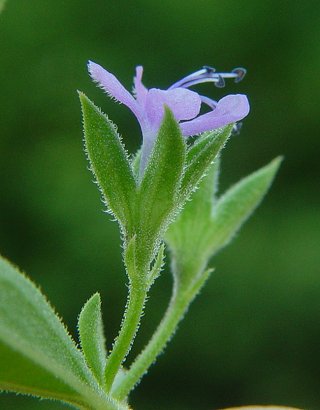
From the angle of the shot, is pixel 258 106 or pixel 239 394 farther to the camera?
pixel 258 106

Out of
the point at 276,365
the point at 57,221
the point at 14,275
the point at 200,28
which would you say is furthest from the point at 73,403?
the point at 200,28

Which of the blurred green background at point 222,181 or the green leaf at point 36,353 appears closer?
the green leaf at point 36,353

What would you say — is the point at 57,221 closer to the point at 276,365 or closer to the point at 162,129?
the point at 276,365

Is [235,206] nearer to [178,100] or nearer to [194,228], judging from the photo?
[194,228]

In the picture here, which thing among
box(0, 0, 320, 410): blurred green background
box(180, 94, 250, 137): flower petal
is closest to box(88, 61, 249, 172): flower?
box(180, 94, 250, 137): flower petal

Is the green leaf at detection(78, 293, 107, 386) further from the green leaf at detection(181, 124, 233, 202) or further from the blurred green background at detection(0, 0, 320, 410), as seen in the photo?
the blurred green background at detection(0, 0, 320, 410)

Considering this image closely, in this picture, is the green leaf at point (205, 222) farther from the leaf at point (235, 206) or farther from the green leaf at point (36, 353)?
the green leaf at point (36, 353)

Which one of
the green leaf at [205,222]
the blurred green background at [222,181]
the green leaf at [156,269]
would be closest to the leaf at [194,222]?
the green leaf at [205,222]
